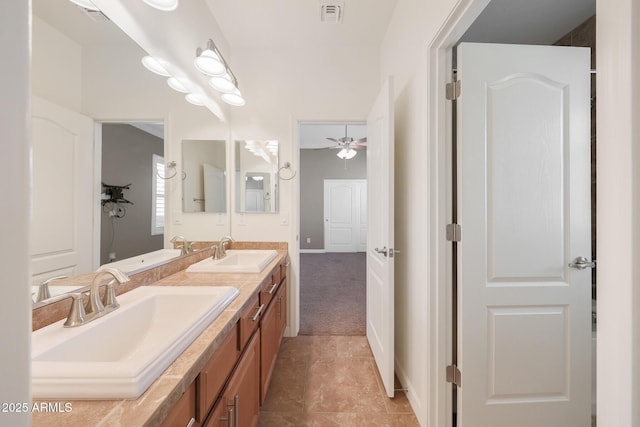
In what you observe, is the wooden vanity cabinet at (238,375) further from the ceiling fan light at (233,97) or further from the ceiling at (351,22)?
the ceiling at (351,22)

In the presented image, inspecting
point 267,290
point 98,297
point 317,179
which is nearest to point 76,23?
point 98,297

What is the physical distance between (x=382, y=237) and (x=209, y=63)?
1.68 meters

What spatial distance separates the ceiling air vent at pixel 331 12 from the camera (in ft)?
6.24

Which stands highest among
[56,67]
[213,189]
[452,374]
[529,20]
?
[529,20]

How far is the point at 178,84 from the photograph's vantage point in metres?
1.61

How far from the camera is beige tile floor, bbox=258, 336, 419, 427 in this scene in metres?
1.46

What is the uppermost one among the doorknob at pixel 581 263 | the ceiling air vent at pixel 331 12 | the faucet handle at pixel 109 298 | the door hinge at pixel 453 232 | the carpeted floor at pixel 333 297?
the ceiling air vent at pixel 331 12

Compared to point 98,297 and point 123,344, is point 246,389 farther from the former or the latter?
point 98,297

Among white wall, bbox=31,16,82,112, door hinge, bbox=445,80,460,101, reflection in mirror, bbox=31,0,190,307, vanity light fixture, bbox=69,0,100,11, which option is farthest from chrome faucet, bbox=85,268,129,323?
door hinge, bbox=445,80,460,101

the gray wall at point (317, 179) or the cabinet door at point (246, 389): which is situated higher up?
the gray wall at point (317, 179)

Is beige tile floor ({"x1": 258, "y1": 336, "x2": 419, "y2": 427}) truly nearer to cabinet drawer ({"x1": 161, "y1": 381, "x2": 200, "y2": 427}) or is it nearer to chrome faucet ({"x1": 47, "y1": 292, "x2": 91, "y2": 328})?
cabinet drawer ({"x1": 161, "y1": 381, "x2": 200, "y2": 427})

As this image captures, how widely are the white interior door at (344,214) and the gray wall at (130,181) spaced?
558 cm

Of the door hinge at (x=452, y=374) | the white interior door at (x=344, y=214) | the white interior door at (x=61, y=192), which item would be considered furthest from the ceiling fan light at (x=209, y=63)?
the white interior door at (x=344, y=214)

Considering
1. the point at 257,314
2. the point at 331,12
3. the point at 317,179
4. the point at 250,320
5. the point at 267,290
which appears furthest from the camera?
the point at 317,179
